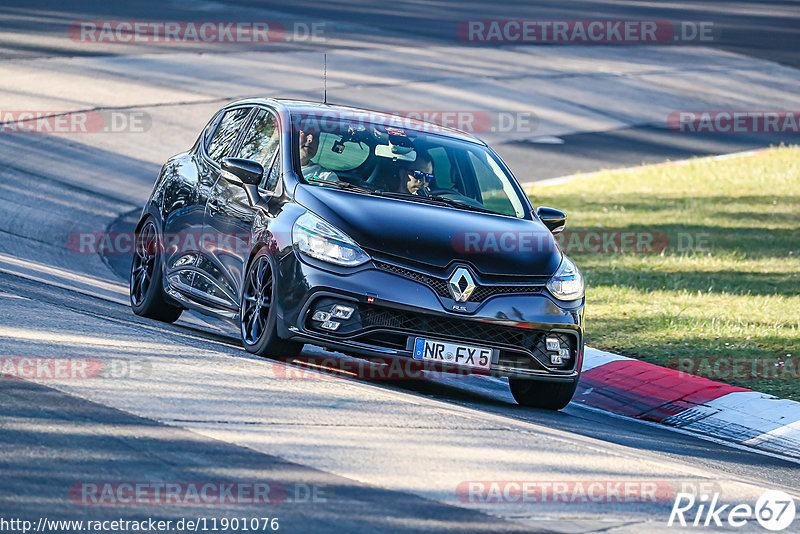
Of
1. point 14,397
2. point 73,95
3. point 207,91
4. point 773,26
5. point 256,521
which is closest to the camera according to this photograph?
point 256,521

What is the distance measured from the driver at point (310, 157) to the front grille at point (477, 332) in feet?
4.24

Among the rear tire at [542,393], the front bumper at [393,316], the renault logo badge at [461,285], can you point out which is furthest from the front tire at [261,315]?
the rear tire at [542,393]

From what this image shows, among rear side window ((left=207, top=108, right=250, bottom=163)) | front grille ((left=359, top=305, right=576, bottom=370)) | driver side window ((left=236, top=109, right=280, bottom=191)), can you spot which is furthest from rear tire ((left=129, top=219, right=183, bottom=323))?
front grille ((left=359, top=305, right=576, bottom=370))

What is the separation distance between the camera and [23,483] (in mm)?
5660

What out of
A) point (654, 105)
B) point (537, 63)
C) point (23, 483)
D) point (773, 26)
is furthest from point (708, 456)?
point (773, 26)

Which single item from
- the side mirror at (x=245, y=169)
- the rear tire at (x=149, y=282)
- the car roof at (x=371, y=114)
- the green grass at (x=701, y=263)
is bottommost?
the green grass at (x=701, y=263)

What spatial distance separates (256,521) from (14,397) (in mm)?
1940

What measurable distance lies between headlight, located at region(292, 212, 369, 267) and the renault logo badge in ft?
1.83

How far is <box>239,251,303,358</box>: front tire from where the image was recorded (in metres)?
8.70

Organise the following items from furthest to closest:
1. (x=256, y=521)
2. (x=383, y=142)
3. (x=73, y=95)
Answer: (x=73, y=95), (x=383, y=142), (x=256, y=521)

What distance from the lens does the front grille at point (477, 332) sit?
8328mm

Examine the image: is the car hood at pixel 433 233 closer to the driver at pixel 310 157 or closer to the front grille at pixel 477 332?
the driver at pixel 310 157

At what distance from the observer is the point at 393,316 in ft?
27.3

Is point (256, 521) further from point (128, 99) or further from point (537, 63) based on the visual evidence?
point (537, 63)
